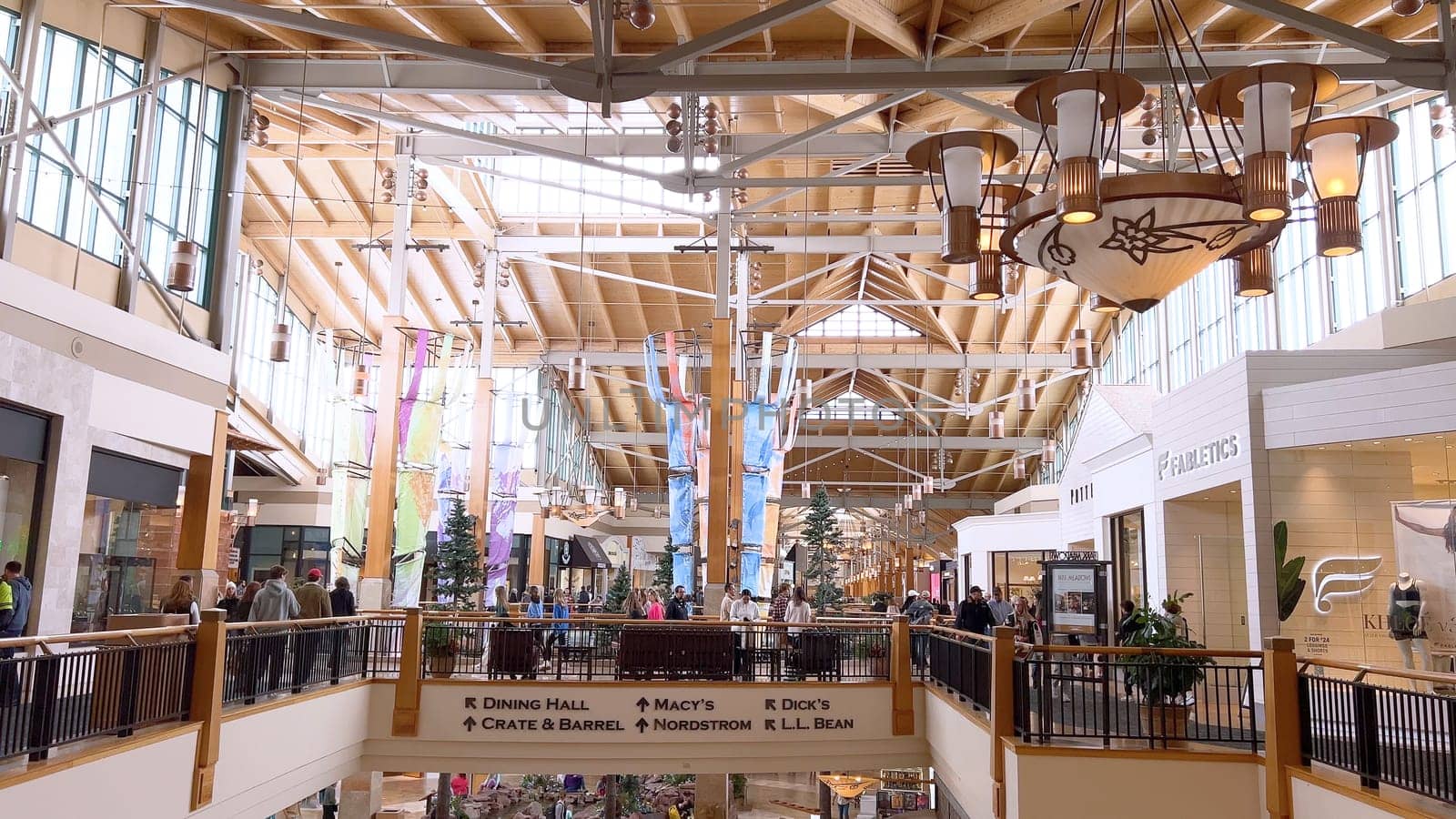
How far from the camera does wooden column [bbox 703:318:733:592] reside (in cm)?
1886

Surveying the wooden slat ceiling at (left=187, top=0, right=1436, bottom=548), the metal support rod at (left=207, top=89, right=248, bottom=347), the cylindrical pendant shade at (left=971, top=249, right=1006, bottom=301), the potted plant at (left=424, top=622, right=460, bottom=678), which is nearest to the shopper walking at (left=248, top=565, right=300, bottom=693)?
the potted plant at (left=424, top=622, right=460, bottom=678)

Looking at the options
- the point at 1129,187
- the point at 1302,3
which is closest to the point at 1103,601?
the point at 1302,3

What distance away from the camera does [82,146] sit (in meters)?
13.4

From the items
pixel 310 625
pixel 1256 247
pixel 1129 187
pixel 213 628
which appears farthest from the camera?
pixel 310 625

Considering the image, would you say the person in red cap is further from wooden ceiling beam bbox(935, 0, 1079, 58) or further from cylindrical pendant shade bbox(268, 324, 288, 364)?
wooden ceiling beam bbox(935, 0, 1079, 58)

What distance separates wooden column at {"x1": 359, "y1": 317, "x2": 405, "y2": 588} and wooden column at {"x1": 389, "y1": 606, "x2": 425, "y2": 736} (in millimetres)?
4653

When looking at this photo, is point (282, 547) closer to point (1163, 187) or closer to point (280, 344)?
point (280, 344)

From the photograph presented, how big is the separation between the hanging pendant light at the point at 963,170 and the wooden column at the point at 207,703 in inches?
259

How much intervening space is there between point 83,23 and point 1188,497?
1495cm

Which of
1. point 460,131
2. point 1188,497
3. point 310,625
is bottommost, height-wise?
point 310,625

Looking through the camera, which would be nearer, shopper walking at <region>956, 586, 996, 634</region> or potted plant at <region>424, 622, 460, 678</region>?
potted plant at <region>424, 622, 460, 678</region>

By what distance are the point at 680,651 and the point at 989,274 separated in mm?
7841

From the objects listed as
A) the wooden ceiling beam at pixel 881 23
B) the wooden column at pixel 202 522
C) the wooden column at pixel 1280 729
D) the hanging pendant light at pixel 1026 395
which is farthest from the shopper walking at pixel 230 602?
the hanging pendant light at pixel 1026 395

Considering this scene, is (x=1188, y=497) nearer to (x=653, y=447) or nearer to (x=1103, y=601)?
(x=1103, y=601)
